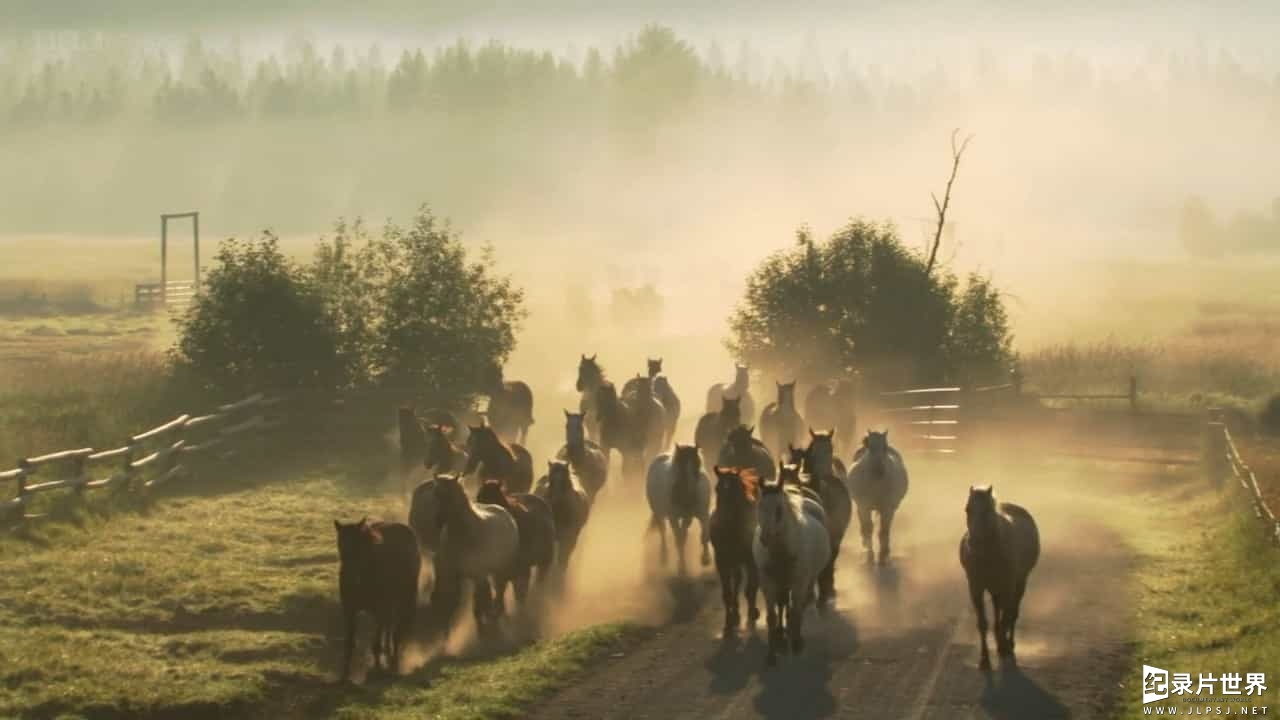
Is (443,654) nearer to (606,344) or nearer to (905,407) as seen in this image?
(905,407)

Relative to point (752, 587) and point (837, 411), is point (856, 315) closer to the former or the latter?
point (837, 411)

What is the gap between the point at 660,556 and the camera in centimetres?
2841

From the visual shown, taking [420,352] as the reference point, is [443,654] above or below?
below

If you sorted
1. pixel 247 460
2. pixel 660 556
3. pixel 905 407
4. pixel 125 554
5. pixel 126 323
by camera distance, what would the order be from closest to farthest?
pixel 125 554, pixel 660 556, pixel 247 460, pixel 905 407, pixel 126 323

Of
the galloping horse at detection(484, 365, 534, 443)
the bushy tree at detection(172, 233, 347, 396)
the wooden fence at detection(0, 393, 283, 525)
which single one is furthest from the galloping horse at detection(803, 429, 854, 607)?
the bushy tree at detection(172, 233, 347, 396)

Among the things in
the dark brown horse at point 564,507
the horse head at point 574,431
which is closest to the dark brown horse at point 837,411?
the horse head at point 574,431

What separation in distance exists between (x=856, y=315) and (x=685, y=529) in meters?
26.4

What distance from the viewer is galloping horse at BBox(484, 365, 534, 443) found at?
4275 centimetres

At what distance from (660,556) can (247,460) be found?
13.6 m

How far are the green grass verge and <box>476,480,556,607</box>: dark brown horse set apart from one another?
335 inches

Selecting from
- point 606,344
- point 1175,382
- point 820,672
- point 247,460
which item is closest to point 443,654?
point 820,672

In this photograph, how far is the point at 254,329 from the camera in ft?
139

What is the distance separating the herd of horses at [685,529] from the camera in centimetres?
2011

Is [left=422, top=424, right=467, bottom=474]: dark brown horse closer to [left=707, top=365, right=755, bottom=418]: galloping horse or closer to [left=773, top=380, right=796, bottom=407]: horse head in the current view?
[left=773, top=380, right=796, bottom=407]: horse head
